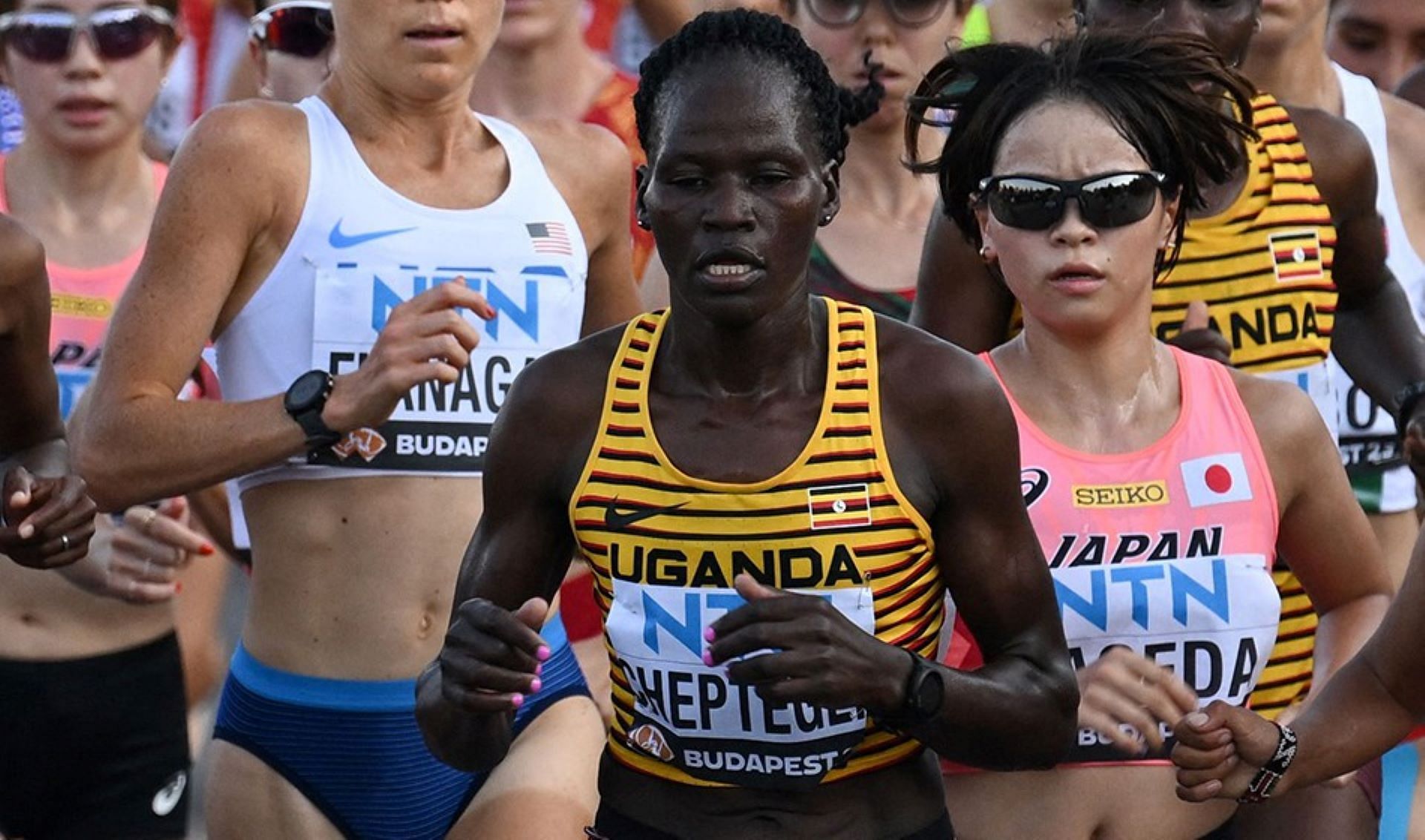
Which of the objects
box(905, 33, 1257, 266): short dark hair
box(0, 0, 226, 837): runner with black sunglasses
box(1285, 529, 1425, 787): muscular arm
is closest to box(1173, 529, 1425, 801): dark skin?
box(1285, 529, 1425, 787): muscular arm

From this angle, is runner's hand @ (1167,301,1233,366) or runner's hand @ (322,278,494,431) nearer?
runner's hand @ (322,278,494,431)

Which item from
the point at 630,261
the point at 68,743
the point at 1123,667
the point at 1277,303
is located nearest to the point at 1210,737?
the point at 1123,667

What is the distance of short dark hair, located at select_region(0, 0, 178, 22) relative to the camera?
720cm

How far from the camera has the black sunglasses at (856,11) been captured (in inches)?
269

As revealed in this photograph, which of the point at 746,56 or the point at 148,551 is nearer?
the point at 746,56

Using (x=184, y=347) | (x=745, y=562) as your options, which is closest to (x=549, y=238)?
(x=184, y=347)

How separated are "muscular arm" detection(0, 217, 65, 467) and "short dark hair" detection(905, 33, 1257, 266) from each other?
70.3 inches

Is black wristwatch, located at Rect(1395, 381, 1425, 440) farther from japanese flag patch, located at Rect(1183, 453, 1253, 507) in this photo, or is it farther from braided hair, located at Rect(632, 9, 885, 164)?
braided hair, located at Rect(632, 9, 885, 164)

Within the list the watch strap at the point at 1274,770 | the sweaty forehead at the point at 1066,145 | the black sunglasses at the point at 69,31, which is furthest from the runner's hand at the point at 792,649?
the black sunglasses at the point at 69,31

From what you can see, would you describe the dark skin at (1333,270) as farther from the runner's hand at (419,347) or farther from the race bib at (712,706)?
the race bib at (712,706)

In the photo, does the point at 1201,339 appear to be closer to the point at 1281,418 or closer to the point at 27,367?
the point at 1281,418

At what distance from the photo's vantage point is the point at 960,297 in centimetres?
560

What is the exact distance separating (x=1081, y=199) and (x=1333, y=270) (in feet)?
4.38

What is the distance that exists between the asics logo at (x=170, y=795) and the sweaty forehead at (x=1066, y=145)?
2.90m
